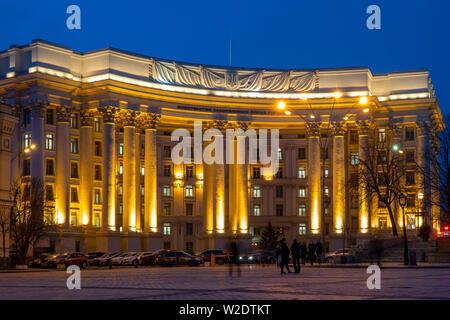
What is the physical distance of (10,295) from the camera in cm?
2233

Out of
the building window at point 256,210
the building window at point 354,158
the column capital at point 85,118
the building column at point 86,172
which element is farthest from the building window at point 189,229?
the column capital at point 85,118

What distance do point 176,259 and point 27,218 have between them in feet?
44.3

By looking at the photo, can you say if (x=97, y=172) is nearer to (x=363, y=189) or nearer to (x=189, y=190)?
(x=189, y=190)

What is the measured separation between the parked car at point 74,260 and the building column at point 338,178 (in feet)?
116

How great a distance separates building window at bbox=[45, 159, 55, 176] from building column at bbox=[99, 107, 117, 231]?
5.53 metres

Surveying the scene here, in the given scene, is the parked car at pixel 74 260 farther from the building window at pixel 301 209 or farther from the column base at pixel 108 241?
the building window at pixel 301 209

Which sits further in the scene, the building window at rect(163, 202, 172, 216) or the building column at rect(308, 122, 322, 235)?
the building window at rect(163, 202, 172, 216)

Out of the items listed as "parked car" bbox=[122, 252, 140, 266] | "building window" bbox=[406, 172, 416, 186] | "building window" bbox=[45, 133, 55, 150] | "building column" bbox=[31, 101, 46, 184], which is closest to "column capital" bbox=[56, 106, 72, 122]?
"building window" bbox=[45, 133, 55, 150]

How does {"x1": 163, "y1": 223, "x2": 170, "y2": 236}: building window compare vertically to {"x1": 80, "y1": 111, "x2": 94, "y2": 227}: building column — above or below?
below

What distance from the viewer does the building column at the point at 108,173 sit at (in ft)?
278

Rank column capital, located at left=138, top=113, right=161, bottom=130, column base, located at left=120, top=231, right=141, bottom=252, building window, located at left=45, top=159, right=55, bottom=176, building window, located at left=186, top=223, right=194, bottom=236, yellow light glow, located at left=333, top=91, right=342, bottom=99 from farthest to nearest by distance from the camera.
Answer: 1. building window, located at left=186, top=223, right=194, bottom=236
2. yellow light glow, located at left=333, top=91, right=342, bottom=99
3. column capital, located at left=138, top=113, right=161, bottom=130
4. column base, located at left=120, top=231, right=141, bottom=252
5. building window, located at left=45, top=159, right=55, bottom=176

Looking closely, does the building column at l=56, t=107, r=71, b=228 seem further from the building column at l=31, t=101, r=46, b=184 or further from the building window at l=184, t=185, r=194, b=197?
the building window at l=184, t=185, r=194, b=197

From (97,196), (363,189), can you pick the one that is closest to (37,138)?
(97,196)

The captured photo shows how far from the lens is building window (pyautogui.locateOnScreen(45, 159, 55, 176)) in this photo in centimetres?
8338
